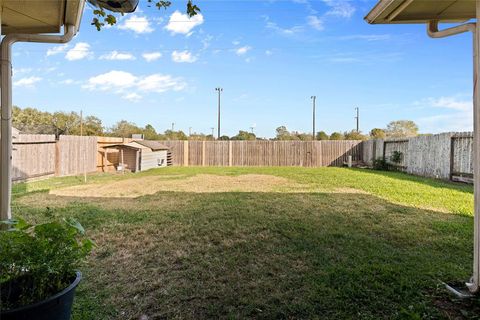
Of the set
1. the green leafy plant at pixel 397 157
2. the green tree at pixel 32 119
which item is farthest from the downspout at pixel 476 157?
the green tree at pixel 32 119

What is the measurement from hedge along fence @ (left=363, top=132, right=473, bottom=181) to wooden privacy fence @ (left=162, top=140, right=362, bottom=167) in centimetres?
336

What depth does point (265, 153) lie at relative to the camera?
1564 cm

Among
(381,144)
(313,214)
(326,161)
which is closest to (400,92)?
(381,144)

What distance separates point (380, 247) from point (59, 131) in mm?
18680

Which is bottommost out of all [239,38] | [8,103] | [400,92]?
[8,103]

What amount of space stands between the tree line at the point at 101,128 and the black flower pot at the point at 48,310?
14.3 m

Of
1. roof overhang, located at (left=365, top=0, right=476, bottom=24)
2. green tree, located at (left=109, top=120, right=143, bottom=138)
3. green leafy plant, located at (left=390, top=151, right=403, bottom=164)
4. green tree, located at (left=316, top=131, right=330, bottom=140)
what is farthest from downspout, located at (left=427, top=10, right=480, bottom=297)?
green tree, located at (left=109, top=120, right=143, bottom=138)

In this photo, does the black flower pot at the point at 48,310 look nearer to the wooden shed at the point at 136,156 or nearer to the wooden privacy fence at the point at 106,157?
the wooden shed at the point at 136,156

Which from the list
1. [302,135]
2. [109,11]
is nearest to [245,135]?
[302,135]

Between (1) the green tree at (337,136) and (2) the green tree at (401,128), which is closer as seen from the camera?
(2) the green tree at (401,128)

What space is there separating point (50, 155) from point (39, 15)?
826cm

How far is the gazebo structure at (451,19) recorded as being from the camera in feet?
6.38

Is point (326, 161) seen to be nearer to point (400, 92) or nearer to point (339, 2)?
point (400, 92)

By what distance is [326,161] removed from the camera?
601 inches
